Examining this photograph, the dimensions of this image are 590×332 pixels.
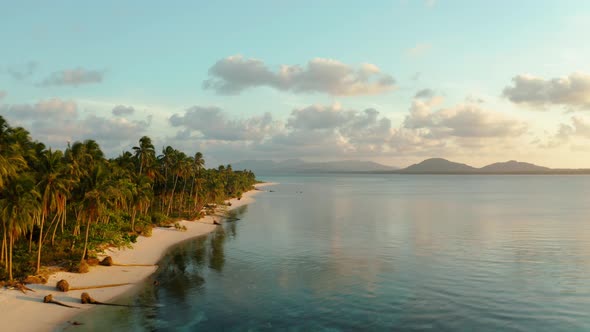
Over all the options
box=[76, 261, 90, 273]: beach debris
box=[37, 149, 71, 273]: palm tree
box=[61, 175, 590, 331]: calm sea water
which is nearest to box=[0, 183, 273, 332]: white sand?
box=[76, 261, 90, 273]: beach debris

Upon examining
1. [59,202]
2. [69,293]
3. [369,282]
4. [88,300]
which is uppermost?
[59,202]

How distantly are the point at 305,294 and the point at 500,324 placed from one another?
21.3 meters

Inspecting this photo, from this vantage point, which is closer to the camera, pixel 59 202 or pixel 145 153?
pixel 59 202

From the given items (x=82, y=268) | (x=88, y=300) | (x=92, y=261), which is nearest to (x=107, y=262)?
(x=92, y=261)

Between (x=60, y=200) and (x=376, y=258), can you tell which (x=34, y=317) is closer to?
(x=60, y=200)

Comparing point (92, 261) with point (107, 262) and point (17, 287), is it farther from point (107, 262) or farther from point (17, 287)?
point (17, 287)

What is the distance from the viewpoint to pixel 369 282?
53031mm

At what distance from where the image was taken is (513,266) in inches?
2425

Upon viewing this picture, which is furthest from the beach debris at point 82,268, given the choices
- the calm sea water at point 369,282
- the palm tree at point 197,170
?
the palm tree at point 197,170

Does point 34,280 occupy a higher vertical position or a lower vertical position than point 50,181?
lower

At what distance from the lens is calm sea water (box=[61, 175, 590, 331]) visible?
130ft

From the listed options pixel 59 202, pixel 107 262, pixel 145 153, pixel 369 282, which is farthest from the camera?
pixel 145 153

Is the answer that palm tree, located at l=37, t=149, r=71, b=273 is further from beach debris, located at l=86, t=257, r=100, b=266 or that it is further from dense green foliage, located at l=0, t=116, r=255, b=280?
beach debris, located at l=86, t=257, r=100, b=266

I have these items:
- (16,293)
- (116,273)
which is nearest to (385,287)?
(116,273)
